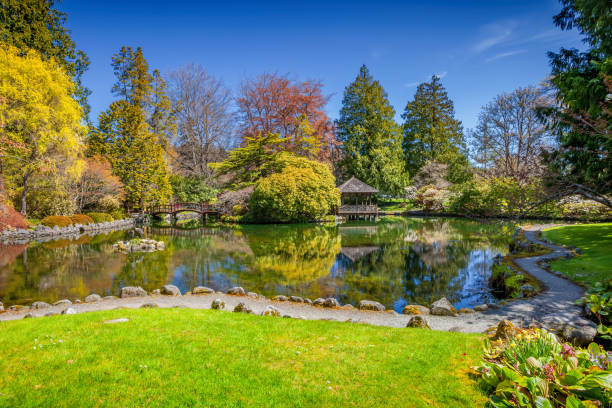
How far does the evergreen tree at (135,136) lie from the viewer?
87.3 ft

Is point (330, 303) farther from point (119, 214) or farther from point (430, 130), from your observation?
point (430, 130)

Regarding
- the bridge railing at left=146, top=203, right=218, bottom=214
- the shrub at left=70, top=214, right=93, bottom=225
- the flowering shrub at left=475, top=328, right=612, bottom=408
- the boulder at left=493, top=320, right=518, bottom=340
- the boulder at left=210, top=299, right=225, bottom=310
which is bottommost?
the boulder at left=210, top=299, right=225, bottom=310

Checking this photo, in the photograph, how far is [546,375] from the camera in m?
2.54

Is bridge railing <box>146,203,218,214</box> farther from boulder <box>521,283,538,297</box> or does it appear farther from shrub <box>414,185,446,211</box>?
boulder <box>521,283,538,297</box>

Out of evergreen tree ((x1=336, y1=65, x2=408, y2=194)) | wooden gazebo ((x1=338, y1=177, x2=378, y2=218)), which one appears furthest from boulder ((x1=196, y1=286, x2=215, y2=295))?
evergreen tree ((x1=336, y1=65, x2=408, y2=194))

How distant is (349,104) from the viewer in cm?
3803

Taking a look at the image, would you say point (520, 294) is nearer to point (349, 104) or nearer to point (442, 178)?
point (442, 178)

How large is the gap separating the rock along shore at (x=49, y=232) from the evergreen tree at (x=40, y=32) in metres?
9.12

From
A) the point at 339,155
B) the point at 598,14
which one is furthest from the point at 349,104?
the point at 598,14

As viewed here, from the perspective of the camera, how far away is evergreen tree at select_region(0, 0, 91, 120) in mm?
19859

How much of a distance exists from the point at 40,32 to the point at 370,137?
3027 cm

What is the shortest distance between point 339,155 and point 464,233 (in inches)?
961

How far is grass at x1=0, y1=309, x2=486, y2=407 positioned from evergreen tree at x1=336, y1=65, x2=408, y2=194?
104ft

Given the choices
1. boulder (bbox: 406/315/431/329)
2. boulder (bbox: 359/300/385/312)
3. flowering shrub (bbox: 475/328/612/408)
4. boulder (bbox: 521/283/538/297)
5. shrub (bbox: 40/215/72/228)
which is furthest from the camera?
shrub (bbox: 40/215/72/228)
